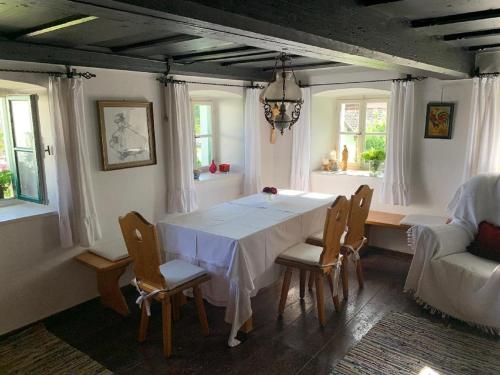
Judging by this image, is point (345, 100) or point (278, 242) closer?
point (278, 242)

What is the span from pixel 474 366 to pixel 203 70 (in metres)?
3.44

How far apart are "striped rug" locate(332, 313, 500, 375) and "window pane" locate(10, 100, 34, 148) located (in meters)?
2.97

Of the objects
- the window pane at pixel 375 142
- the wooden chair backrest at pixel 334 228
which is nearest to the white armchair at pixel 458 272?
the wooden chair backrest at pixel 334 228

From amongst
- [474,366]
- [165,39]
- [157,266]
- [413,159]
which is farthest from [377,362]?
[165,39]

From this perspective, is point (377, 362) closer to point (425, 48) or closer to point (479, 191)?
point (479, 191)

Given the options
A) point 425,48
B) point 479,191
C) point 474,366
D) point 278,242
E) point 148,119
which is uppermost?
point 425,48

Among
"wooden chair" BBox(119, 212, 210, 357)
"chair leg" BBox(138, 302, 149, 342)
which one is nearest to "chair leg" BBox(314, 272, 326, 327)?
"wooden chair" BBox(119, 212, 210, 357)

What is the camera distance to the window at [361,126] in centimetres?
478

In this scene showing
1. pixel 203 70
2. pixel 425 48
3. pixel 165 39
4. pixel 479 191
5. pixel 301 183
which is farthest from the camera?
pixel 301 183

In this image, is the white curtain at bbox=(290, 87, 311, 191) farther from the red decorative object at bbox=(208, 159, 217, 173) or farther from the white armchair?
the white armchair

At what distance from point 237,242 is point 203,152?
8.64 feet

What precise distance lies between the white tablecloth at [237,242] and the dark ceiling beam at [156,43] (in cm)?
135

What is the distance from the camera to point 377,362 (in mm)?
2541

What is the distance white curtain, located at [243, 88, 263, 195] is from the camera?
4801mm
